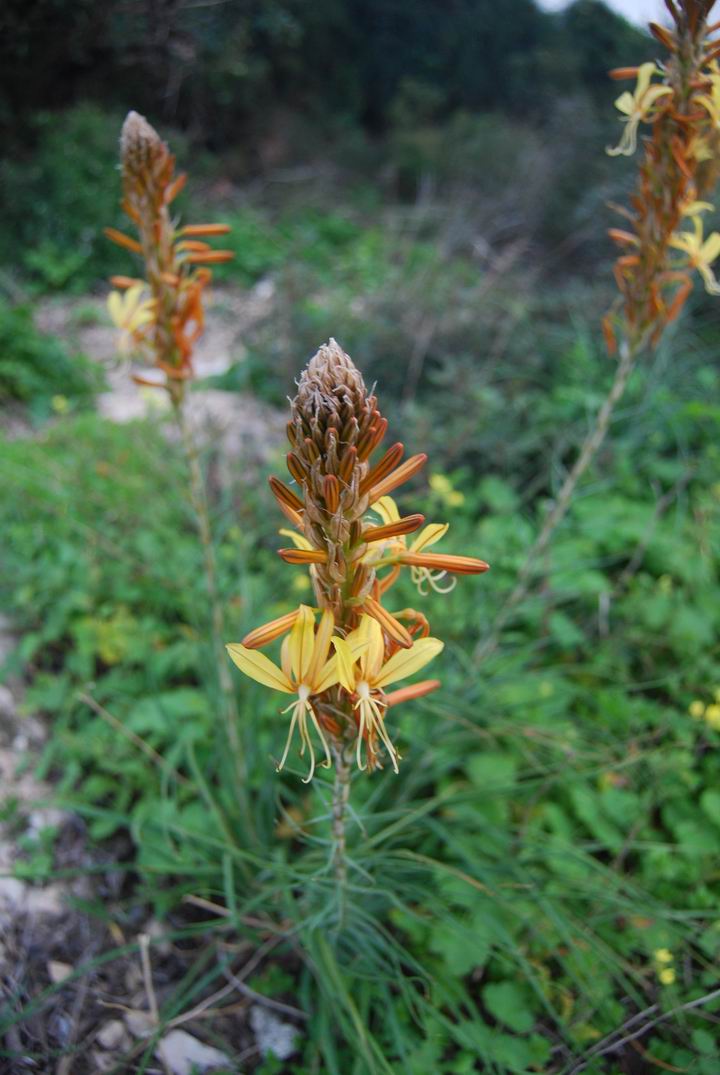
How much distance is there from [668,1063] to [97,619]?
2.41 meters

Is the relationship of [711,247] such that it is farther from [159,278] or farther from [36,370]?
[36,370]

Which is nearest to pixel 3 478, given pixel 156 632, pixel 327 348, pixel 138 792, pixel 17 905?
pixel 156 632

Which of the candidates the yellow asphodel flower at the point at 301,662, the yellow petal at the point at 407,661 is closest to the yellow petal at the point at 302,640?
the yellow asphodel flower at the point at 301,662

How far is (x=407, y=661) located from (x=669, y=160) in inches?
Answer: 54.8

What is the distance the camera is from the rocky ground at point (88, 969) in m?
1.74

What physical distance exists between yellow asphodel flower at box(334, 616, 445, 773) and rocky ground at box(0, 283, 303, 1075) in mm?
969

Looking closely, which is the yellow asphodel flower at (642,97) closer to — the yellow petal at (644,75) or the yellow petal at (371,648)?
the yellow petal at (644,75)

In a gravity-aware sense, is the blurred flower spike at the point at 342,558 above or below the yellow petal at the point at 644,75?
below

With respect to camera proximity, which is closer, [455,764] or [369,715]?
[369,715]

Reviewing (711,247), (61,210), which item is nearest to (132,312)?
(711,247)

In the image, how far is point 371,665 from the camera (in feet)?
3.47

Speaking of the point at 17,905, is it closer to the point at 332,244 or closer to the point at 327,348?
the point at 327,348

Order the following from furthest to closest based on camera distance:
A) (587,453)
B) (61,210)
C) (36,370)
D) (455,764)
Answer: (61,210), (36,370), (455,764), (587,453)

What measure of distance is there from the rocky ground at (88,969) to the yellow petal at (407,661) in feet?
3.36
